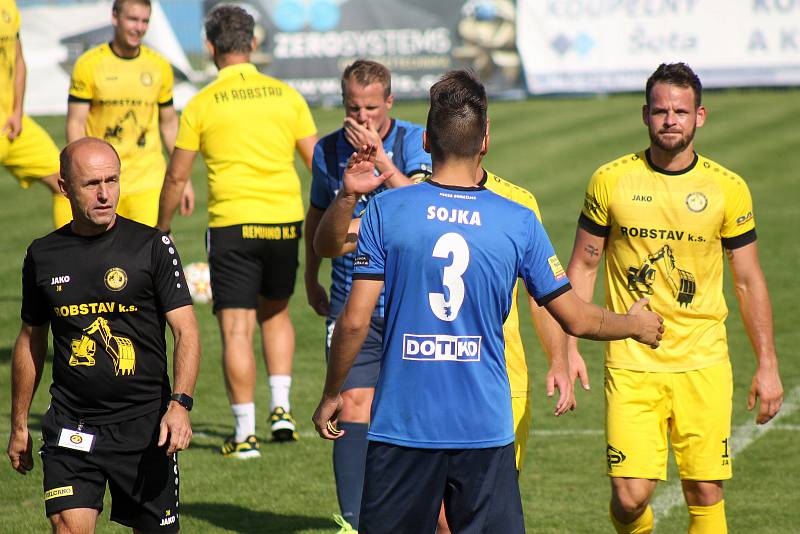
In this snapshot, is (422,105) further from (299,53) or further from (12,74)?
(12,74)

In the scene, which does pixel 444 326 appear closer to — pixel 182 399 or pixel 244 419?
pixel 182 399

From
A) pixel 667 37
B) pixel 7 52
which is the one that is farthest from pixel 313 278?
pixel 667 37

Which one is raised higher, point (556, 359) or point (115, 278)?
point (115, 278)

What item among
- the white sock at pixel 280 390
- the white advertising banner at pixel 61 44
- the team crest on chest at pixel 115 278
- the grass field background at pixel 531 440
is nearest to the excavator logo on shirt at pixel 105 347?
the team crest on chest at pixel 115 278

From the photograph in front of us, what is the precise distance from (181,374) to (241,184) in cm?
370

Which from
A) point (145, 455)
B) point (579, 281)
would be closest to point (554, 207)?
point (579, 281)

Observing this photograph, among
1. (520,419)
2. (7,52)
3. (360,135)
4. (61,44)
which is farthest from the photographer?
(61,44)

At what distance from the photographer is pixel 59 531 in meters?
5.56

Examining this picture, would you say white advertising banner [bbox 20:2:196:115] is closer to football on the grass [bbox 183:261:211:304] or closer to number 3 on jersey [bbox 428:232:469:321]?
football on the grass [bbox 183:261:211:304]

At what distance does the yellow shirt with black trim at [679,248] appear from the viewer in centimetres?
645

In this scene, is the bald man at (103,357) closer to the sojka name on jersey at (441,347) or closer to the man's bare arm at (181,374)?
the man's bare arm at (181,374)

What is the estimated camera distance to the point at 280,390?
372 inches

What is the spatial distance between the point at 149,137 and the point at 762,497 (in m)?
5.58

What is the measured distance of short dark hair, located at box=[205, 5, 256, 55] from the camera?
9.15m
